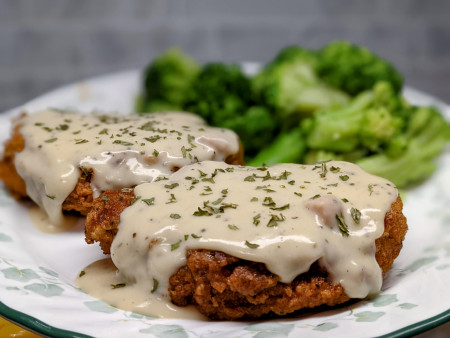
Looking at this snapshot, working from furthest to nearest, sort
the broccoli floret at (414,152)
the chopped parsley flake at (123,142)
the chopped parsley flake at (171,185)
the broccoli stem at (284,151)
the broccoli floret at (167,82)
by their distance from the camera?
the broccoli floret at (167,82) → the broccoli stem at (284,151) → the broccoli floret at (414,152) → the chopped parsley flake at (123,142) → the chopped parsley flake at (171,185)

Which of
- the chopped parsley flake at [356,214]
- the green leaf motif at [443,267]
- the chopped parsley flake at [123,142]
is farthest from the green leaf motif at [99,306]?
the green leaf motif at [443,267]

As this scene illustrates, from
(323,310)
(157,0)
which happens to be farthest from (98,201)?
(157,0)

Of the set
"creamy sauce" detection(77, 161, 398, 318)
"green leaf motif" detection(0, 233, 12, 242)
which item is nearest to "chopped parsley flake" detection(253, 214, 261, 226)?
"creamy sauce" detection(77, 161, 398, 318)

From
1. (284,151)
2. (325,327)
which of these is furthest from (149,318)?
(284,151)

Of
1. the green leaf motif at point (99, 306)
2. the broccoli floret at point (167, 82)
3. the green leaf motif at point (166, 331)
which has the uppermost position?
the broccoli floret at point (167, 82)

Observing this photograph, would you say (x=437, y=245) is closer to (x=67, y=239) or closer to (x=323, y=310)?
(x=323, y=310)

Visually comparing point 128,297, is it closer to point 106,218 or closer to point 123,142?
point 106,218

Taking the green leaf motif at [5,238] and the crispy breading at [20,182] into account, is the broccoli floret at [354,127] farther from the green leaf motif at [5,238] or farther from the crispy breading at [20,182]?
the green leaf motif at [5,238]

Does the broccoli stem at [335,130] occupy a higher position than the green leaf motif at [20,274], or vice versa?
the broccoli stem at [335,130]
